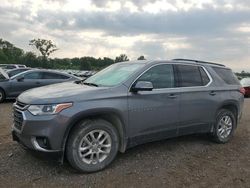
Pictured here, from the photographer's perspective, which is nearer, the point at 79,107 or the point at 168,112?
the point at 79,107

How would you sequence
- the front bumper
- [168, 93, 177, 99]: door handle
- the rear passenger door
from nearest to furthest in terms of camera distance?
1. the front bumper
2. [168, 93, 177, 99]: door handle
3. the rear passenger door

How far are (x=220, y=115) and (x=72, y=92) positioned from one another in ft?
11.1

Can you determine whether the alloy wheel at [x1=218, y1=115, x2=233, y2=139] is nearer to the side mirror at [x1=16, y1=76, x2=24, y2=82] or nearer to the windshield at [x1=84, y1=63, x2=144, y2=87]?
the windshield at [x1=84, y1=63, x2=144, y2=87]

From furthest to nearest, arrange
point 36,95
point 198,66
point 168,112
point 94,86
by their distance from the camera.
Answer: point 198,66 → point 168,112 → point 94,86 → point 36,95

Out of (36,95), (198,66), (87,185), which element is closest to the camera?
(87,185)

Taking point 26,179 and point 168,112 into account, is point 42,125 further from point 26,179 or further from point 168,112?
point 168,112

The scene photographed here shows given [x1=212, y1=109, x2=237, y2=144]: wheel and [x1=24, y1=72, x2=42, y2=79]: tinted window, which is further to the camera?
[x1=24, y1=72, x2=42, y2=79]: tinted window

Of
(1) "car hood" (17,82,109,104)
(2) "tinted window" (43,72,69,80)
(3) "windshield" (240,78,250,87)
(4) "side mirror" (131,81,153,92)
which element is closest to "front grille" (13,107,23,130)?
(1) "car hood" (17,82,109,104)

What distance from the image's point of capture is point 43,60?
7975 cm

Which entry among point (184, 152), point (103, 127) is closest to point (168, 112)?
point (184, 152)

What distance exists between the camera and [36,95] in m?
5.21

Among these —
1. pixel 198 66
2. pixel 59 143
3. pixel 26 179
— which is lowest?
pixel 26 179

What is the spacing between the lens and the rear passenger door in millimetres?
6434

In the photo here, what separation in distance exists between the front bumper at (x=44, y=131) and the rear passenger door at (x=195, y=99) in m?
2.37
